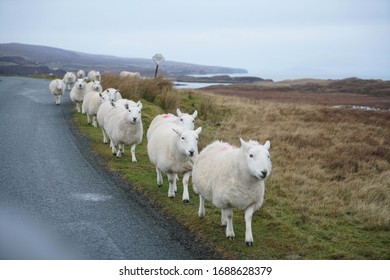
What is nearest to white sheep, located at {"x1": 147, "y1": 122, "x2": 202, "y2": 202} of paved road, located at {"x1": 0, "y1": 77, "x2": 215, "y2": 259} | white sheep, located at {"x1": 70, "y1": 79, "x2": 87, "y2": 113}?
paved road, located at {"x1": 0, "y1": 77, "x2": 215, "y2": 259}

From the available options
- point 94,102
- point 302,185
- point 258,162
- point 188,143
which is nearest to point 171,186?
point 188,143

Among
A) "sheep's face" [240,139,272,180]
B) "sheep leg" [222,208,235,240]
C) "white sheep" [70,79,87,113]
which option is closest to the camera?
"sheep's face" [240,139,272,180]

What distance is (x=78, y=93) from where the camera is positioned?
20.9 metres

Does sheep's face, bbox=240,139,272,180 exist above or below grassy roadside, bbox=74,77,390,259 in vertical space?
above

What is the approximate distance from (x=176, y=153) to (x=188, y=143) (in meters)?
0.69

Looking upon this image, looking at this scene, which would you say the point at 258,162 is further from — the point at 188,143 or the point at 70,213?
the point at 70,213

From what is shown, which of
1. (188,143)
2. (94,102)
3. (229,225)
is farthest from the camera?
(94,102)

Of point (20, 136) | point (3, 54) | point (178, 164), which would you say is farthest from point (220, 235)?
point (3, 54)

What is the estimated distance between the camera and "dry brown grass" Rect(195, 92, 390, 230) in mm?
9558

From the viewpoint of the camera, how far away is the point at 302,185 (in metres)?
11.4

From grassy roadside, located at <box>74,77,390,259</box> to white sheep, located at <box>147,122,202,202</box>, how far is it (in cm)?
43

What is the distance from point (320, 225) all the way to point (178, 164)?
320 centimetres

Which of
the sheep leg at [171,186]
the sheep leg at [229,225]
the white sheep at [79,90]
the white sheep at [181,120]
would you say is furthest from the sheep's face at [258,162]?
the white sheep at [79,90]

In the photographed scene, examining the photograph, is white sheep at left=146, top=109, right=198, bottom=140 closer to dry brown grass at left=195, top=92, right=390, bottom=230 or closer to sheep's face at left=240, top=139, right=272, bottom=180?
dry brown grass at left=195, top=92, right=390, bottom=230
